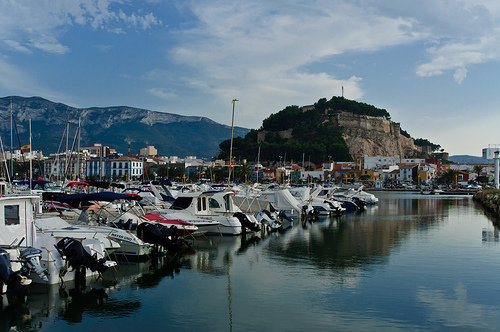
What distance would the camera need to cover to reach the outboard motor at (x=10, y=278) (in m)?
11.4

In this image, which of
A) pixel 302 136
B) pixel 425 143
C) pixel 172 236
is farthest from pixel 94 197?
pixel 425 143

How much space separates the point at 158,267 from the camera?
53.7 ft

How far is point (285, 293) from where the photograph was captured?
13.2m

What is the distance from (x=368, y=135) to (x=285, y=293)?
14471 centimetres

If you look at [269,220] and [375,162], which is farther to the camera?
[375,162]

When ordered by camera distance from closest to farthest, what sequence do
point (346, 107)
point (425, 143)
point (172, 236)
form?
point (172, 236), point (346, 107), point (425, 143)

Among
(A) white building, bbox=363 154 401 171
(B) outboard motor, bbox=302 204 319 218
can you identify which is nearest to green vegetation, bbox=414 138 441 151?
(A) white building, bbox=363 154 401 171

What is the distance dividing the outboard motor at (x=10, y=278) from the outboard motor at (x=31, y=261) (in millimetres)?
343

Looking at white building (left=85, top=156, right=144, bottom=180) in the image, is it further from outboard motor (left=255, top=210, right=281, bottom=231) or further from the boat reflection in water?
the boat reflection in water

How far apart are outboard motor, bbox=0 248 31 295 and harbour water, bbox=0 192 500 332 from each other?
1.32 ft

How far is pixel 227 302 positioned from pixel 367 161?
132 metres

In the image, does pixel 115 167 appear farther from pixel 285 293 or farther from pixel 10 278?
pixel 285 293

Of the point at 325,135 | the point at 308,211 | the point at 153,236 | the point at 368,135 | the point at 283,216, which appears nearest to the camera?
the point at 153,236

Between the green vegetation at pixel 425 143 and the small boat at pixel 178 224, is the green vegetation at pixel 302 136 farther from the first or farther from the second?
the small boat at pixel 178 224
